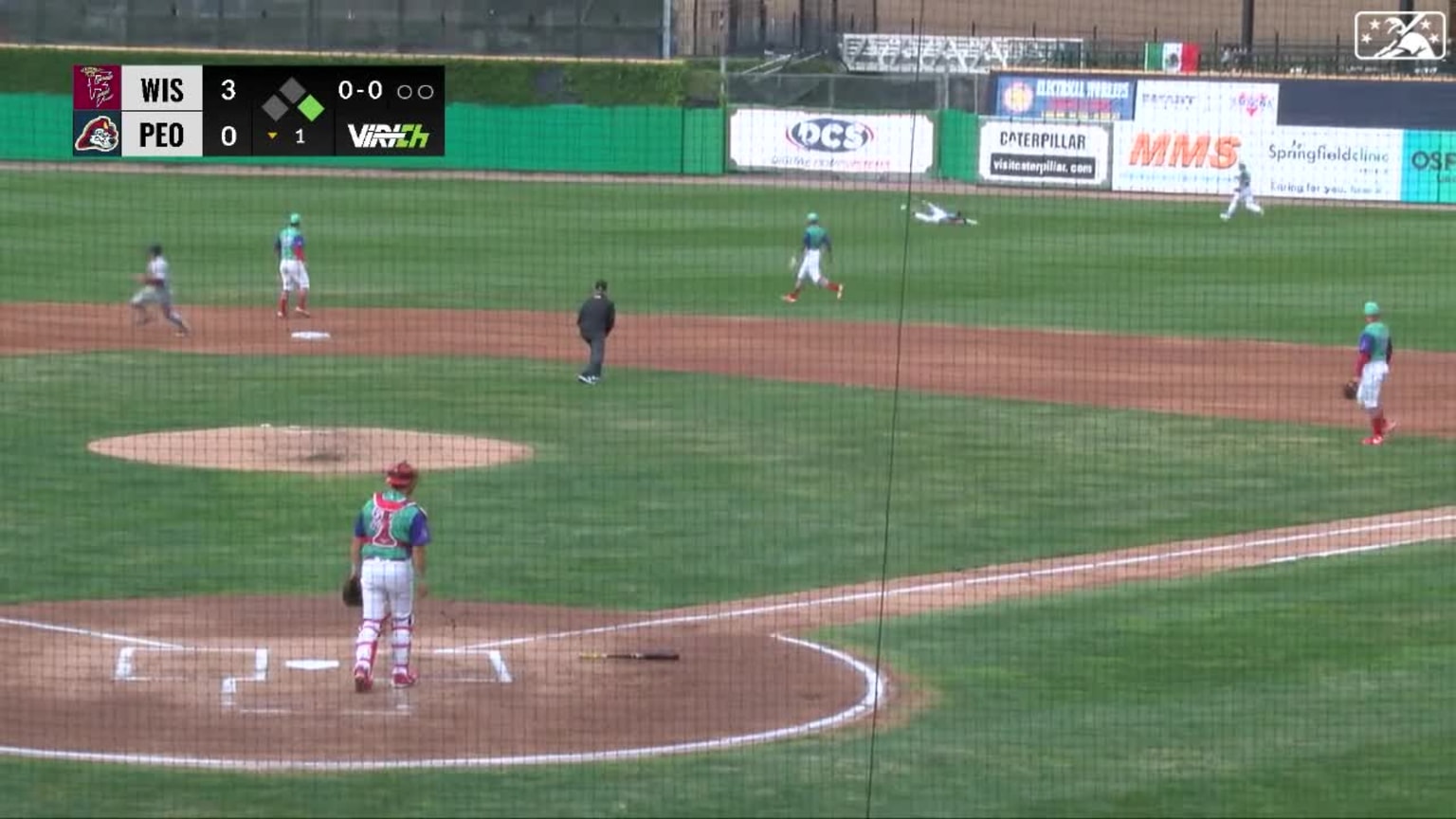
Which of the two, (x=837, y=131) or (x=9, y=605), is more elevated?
(x=837, y=131)

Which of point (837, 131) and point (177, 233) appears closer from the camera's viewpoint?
point (177, 233)

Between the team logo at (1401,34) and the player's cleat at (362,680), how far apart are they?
38.9 metres

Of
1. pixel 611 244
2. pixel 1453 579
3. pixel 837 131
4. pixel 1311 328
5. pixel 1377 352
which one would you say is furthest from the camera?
pixel 837 131

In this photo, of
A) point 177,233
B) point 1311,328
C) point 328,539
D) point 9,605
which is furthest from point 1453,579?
point 177,233

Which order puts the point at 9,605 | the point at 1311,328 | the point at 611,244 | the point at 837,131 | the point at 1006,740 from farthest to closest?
the point at 837,131 → the point at 611,244 → the point at 1311,328 → the point at 9,605 → the point at 1006,740

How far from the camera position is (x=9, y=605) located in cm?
1642

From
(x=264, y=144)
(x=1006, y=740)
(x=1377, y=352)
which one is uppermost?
(x=264, y=144)

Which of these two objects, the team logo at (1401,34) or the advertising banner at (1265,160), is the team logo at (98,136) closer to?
the advertising banner at (1265,160)

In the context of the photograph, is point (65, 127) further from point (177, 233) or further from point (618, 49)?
point (618, 49)

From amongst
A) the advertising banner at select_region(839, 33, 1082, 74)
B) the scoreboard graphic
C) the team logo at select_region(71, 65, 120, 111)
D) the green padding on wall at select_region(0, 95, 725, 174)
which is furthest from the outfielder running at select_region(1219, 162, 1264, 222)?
the team logo at select_region(71, 65, 120, 111)

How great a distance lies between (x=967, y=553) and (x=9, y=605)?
7.54 meters

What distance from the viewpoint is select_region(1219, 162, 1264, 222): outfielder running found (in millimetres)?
46719

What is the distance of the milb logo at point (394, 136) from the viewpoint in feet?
155

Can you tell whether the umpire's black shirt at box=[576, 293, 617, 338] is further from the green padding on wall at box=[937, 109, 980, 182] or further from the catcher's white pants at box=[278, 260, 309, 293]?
the green padding on wall at box=[937, 109, 980, 182]
